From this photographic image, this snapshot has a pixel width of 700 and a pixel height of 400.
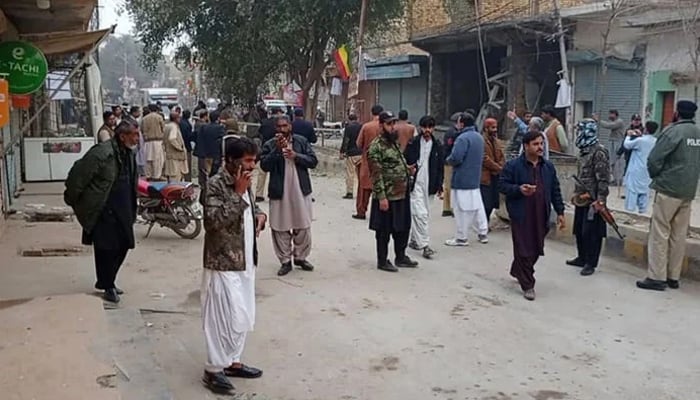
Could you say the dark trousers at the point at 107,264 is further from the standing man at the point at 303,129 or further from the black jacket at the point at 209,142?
the black jacket at the point at 209,142

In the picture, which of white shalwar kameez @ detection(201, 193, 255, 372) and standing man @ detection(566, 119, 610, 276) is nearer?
white shalwar kameez @ detection(201, 193, 255, 372)

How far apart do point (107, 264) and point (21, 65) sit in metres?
3.30

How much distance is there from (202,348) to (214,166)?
324 inches

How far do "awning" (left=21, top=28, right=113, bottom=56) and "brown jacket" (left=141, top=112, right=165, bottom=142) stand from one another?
367 cm

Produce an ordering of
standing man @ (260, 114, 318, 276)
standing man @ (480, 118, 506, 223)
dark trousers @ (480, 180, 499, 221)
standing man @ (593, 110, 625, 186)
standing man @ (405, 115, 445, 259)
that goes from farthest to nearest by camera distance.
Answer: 1. standing man @ (593, 110, 625, 186)
2. dark trousers @ (480, 180, 499, 221)
3. standing man @ (480, 118, 506, 223)
4. standing man @ (405, 115, 445, 259)
5. standing man @ (260, 114, 318, 276)

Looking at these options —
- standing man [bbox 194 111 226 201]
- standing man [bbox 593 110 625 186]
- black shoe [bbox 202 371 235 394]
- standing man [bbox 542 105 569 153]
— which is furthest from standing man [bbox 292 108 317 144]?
black shoe [bbox 202 371 235 394]

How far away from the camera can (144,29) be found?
23.5 meters

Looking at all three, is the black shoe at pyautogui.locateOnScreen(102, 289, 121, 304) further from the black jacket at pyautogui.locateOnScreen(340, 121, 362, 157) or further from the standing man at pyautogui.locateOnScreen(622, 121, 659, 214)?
the standing man at pyautogui.locateOnScreen(622, 121, 659, 214)

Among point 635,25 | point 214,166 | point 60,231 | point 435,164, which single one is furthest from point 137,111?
point 635,25

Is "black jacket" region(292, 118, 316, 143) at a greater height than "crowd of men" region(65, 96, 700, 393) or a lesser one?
greater

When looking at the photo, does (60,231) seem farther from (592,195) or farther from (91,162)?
(592,195)

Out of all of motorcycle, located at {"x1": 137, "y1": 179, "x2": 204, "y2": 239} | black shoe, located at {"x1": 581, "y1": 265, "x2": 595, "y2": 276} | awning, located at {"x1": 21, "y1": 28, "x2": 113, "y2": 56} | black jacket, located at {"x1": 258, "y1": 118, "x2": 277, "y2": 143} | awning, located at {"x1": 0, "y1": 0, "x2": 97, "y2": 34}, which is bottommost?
black shoe, located at {"x1": 581, "y1": 265, "x2": 595, "y2": 276}

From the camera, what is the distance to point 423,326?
6098 mm

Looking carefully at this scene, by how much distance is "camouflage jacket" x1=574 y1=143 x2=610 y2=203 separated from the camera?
7707 mm
